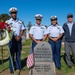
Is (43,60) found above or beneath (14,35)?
beneath

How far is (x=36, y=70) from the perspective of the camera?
783 centimetres

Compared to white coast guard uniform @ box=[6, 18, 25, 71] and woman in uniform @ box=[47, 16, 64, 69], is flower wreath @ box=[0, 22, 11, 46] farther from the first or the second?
woman in uniform @ box=[47, 16, 64, 69]

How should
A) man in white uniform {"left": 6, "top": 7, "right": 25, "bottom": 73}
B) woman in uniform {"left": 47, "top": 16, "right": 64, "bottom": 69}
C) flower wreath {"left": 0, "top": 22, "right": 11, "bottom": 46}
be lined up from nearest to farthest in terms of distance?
flower wreath {"left": 0, "top": 22, "right": 11, "bottom": 46}
man in white uniform {"left": 6, "top": 7, "right": 25, "bottom": 73}
woman in uniform {"left": 47, "top": 16, "right": 64, "bottom": 69}

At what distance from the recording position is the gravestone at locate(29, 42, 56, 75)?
7.80 m

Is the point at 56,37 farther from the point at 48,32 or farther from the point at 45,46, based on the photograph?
the point at 45,46

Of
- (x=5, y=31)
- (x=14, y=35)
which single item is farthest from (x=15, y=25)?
(x=5, y=31)

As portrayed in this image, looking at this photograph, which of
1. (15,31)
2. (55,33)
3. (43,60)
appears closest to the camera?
(43,60)

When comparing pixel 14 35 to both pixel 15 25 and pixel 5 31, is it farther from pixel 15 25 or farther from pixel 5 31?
pixel 5 31

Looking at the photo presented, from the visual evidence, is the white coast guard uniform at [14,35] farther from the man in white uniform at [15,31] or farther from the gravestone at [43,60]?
the gravestone at [43,60]

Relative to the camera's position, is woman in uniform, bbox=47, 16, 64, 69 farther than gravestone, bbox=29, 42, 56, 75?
Yes

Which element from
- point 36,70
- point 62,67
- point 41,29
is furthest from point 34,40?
point 62,67

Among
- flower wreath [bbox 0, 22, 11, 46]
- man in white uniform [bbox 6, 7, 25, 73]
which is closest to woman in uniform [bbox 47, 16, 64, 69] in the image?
man in white uniform [bbox 6, 7, 25, 73]

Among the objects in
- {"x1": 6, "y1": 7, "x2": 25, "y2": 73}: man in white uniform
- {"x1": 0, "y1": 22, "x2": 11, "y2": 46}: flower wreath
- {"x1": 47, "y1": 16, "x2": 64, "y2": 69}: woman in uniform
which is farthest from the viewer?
{"x1": 47, "y1": 16, "x2": 64, "y2": 69}: woman in uniform

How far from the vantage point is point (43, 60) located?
25.7ft
